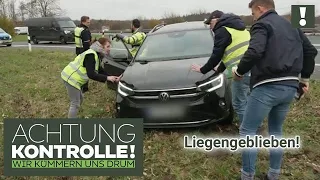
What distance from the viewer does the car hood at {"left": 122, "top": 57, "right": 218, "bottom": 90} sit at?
4.70 meters

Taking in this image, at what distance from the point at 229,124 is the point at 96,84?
14.4ft

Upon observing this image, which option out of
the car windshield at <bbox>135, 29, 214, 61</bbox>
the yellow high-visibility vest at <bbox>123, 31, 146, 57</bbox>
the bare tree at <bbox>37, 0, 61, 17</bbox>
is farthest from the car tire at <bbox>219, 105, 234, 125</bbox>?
the bare tree at <bbox>37, 0, 61, 17</bbox>

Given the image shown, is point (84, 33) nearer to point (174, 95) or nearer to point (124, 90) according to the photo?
point (124, 90)

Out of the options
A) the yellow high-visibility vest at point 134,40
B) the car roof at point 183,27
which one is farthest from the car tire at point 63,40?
the car roof at point 183,27

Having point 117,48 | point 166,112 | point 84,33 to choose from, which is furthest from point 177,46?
point 84,33

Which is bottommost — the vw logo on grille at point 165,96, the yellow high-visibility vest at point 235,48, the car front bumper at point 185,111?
the car front bumper at point 185,111

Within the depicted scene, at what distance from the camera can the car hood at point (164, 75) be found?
470 cm

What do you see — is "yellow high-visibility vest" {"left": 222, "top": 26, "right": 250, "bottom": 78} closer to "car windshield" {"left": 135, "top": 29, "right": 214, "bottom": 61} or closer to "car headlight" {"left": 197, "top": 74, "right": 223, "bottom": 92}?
"car headlight" {"left": 197, "top": 74, "right": 223, "bottom": 92}

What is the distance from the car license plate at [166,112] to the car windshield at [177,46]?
1.17m

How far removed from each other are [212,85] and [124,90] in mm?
1242

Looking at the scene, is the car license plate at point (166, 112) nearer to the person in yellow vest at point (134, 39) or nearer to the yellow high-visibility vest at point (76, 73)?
the yellow high-visibility vest at point (76, 73)

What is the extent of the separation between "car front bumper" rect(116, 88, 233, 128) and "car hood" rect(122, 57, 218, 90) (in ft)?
0.72

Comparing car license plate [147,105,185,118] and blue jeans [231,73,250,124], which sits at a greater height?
blue jeans [231,73,250,124]

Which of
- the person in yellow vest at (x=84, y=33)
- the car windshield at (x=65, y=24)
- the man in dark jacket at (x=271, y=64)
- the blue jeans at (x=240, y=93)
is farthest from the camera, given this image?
the car windshield at (x=65, y=24)
